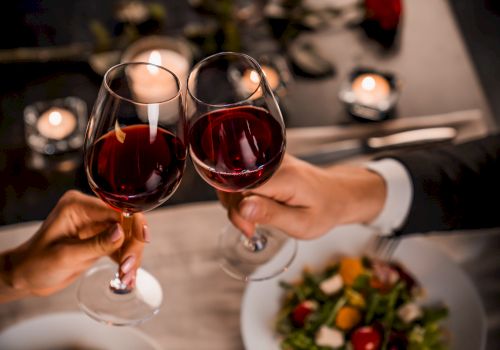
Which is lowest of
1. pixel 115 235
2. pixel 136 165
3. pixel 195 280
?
pixel 195 280

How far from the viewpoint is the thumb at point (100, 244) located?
0.81 meters

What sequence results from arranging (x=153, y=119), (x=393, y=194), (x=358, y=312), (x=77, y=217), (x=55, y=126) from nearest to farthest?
1. (x=153, y=119)
2. (x=77, y=217)
3. (x=358, y=312)
4. (x=393, y=194)
5. (x=55, y=126)

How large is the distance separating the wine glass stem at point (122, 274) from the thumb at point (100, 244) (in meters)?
0.04

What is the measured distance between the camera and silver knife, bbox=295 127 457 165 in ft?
4.06

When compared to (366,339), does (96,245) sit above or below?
above

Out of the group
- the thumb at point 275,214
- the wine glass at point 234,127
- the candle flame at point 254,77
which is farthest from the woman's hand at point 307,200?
the candle flame at point 254,77

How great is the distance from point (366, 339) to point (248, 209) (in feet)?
0.93

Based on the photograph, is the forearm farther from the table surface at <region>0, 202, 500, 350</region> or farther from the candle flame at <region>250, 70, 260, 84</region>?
the candle flame at <region>250, 70, 260, 84</region>

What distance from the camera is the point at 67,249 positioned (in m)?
0.84

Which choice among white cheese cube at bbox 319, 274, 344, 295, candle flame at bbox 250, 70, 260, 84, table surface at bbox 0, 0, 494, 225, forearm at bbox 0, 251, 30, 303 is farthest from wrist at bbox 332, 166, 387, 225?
forearm at bbox 0, 251, 30, 303

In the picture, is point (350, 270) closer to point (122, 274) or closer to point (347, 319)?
point (347, 319)

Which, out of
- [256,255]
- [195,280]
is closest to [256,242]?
[256,255]

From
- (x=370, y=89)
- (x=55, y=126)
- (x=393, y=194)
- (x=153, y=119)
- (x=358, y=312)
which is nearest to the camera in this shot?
(x=153, y=119)

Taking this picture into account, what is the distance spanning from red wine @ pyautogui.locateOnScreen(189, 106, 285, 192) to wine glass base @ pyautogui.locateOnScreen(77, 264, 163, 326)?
0.29 m
